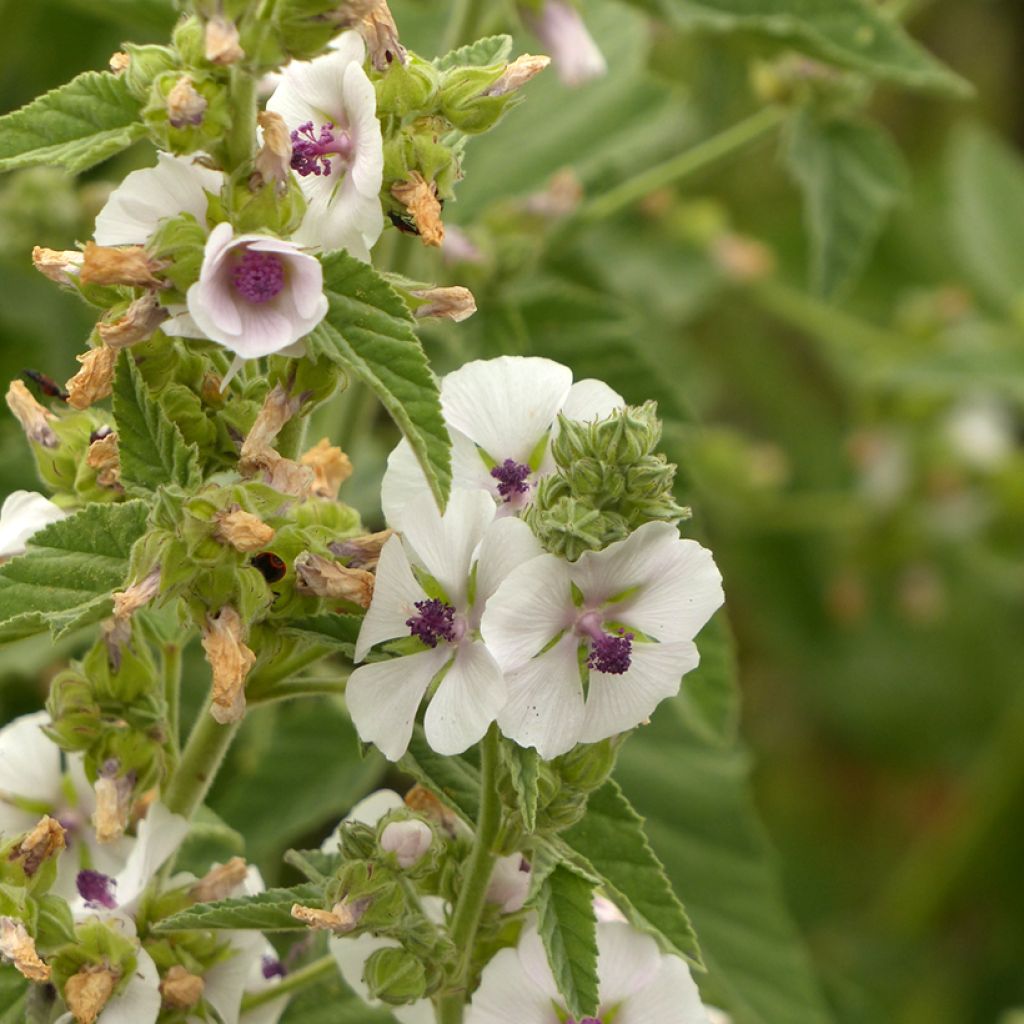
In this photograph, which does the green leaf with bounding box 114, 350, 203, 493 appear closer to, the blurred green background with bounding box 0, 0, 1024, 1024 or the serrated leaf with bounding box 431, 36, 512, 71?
the serrated leaf with bounding box 431, 36, 512, 71

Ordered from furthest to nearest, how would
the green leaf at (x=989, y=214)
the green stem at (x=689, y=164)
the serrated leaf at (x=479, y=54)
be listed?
the green leaf at (x=989, y=214) → the green stem at (x=689, y=164) → the serrated leaf at (x=479, y=54)

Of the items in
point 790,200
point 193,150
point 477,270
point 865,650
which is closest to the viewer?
point 193,150

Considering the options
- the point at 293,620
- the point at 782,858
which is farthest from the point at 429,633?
the point at 782,858

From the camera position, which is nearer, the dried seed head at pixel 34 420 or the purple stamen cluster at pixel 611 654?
the purple stamen cluster at pixel 611 654

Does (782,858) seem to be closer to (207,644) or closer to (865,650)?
(865,650)

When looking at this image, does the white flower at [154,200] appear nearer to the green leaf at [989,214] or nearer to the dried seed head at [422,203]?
the dried seed head at [422,203]

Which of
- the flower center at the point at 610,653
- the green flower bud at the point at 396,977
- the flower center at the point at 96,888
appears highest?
the flower center at the point at 610,653

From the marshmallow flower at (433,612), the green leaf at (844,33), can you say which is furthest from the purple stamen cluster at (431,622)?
the green leaf at (844,33)
